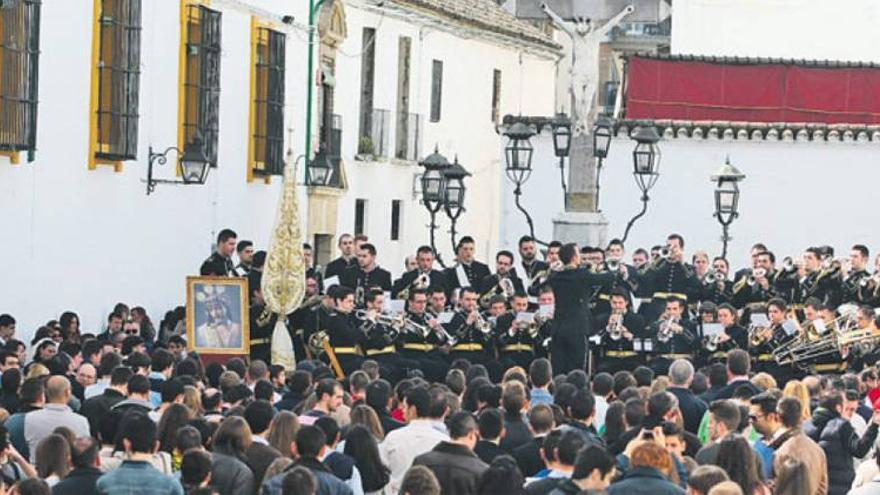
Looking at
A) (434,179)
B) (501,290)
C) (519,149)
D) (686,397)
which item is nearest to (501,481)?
(686,397)

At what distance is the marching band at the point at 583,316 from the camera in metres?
23.7

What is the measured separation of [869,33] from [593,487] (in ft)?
116

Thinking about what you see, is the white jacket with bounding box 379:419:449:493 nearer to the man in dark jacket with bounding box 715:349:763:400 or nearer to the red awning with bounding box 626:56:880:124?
the man in dark jacket with bounding box 715:349:763:400

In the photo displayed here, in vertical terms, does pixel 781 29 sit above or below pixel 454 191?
above

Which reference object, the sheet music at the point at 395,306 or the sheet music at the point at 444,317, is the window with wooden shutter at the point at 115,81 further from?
the sheet music at the point at 444,317

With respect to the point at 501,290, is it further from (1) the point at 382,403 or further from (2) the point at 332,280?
(1) the point at 382,403

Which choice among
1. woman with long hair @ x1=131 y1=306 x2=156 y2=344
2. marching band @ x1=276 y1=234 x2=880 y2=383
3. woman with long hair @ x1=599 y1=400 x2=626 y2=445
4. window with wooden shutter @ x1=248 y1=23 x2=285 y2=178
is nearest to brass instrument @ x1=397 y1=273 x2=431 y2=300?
marching band @ x1=276 y1=234 x2=880 y2=383

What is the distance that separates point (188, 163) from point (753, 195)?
45.1 feet

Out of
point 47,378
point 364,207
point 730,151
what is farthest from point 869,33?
point 47,378

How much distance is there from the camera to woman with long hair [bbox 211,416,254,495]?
13656 mm

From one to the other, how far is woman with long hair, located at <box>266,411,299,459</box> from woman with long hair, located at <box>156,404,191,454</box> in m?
0.51

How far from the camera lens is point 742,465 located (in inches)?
527

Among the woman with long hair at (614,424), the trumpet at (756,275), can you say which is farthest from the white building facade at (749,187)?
the woman with long hair at (614,424)

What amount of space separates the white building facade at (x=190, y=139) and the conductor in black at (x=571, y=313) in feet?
16.0
